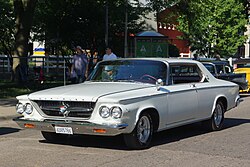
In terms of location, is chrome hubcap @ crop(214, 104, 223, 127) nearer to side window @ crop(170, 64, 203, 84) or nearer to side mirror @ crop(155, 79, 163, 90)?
side window @ crop(170, 64, 203, 84)

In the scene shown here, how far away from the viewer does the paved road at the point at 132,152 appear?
24.3 ft

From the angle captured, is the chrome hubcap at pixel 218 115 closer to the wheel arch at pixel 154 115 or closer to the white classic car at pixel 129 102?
the white classic car at pixel 129 102

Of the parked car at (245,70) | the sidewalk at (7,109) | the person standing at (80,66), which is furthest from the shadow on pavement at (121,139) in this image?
the parked car at (245,70)

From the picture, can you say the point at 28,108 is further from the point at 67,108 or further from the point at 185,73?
the point at 185,73

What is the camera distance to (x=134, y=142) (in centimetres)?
822

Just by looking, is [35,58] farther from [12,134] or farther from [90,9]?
[90,9]

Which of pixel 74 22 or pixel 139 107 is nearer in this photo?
pixel 139 107

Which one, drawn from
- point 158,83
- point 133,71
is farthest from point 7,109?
point 158,83

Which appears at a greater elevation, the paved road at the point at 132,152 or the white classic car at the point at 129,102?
the white classic car at the point at 129,102

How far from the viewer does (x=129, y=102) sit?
26.1 feet

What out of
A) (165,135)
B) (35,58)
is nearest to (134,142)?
(165,135)

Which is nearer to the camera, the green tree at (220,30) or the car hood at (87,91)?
the car hood at (87,91)

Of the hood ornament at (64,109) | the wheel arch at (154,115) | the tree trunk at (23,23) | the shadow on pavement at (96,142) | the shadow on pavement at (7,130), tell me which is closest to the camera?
the hood ornament at (64,109)

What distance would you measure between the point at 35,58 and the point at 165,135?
441 inches
